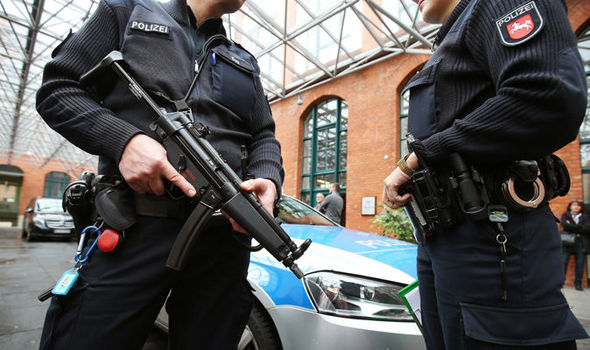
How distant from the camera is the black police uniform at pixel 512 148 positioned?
779mm

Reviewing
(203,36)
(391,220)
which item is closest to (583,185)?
(391,220)

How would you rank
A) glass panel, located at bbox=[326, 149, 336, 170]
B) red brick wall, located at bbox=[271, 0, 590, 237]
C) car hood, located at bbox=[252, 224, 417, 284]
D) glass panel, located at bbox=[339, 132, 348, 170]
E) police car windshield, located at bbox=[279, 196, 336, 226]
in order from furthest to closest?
glass panel, located at bbox=[326, 149, 336, 170]
glass panel, located at bbox=[339, 132, 348, 170]
red brick wall, located at bbox=[271, 0, 590, 237]
police car windshield, located at bbox=[279, 196, 336, 226]
car hood, located at bbox=[252, 224, 417, 284]

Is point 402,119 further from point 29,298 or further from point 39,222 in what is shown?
point 39,222

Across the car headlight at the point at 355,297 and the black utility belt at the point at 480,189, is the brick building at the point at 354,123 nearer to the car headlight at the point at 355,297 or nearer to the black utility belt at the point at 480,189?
the car headlight at the point at 355,297

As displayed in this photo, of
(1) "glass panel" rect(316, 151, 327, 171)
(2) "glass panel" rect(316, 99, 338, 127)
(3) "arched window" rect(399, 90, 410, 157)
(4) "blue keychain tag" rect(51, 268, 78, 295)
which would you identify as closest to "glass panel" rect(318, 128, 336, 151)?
(1) "glass panel" rect(316, 151, 327, 171)

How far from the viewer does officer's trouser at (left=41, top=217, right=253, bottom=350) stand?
80 cm

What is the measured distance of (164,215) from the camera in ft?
3.00

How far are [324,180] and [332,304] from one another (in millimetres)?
9071

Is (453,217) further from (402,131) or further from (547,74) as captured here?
(402,131)

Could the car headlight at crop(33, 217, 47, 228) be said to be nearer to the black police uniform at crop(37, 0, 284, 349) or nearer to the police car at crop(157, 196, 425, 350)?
the police car at crop(157, 196, 425, 350)

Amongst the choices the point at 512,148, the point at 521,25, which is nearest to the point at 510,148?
the point at 512,148

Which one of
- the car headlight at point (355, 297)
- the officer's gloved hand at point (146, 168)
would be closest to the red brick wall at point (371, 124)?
the car headlight at point (355, 297)

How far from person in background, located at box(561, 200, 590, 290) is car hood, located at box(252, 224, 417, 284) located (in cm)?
492

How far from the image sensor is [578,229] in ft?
17.3
